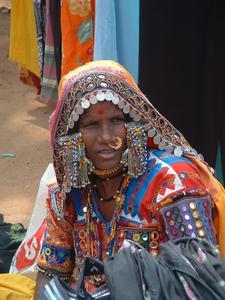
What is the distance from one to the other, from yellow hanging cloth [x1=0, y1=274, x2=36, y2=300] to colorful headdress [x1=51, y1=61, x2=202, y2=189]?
66 centimetres

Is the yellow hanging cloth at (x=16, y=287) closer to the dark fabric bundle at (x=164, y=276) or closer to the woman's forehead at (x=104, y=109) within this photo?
the woman's forehead at (x=104, y=109)

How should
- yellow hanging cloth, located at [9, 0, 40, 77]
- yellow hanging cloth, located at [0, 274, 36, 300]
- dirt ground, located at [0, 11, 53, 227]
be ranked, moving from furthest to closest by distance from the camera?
yellow hanging cloth, located at [9, 0, 40, 77] < dirt ground, located at [0, 11, 53, 227] < yellow hanging cloth, located at [0, 274, 36, 300]

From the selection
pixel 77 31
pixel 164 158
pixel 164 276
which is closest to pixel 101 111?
pixel 164 158

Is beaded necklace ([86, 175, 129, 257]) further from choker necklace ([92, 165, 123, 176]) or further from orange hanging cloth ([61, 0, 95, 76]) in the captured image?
orange hanging cloth ([61, 0, 95, 76])

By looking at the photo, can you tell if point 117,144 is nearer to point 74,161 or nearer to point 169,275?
point 74,161

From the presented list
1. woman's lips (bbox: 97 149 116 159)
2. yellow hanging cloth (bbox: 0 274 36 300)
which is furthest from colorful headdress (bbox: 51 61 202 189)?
yellow hanging cloth (bbox: 0 274 36 300)

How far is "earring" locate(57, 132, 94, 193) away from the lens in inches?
86.4

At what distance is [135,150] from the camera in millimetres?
2156

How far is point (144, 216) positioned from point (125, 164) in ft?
0.59

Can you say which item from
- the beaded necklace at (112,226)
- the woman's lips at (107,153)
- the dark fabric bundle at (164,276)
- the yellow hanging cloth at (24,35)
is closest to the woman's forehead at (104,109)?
the woman's lips at (107,153)

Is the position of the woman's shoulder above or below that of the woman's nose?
below

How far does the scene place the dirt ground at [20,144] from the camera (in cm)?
437

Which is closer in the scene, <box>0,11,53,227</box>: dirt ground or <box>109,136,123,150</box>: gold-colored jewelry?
<box>109,136,123,150</box>: gold-colored jewelry

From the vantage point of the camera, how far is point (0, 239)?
11.0 feet
